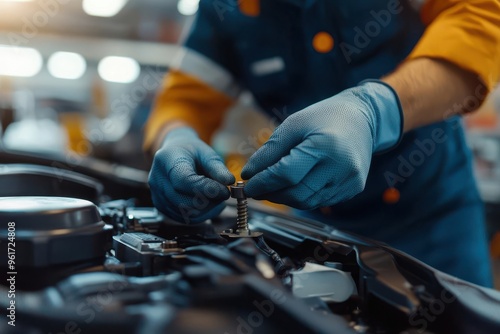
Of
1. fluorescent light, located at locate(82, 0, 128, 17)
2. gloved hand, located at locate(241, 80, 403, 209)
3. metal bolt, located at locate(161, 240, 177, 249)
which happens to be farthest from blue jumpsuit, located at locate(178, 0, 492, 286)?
fluorescent light, located at locate(82, 0, 128, 17)

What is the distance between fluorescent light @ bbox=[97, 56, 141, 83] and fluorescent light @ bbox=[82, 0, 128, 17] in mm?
1714

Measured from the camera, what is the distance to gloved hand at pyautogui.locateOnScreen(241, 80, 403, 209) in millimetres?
676

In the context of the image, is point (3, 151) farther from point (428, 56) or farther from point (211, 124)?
point (428, 56)

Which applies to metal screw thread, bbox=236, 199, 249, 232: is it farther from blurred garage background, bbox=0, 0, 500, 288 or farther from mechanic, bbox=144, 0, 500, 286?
blurred garage background, bbox=0, 0, 500, 288

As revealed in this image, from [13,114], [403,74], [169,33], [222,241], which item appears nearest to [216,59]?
[403,74]

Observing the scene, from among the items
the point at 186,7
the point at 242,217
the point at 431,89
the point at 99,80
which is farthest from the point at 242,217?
the point at 99,80

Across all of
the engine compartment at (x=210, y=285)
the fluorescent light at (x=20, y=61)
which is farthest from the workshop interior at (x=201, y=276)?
the fluorescent light at (x=20, y=61)

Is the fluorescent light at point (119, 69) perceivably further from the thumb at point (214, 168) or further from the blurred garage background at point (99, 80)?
the thumb at point (214, 168)

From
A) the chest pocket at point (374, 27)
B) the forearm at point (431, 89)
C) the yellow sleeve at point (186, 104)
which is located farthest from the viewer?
the yellow sleeve at point (186, 104)

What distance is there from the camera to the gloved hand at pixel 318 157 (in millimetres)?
676

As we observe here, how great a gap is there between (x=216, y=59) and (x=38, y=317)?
0.92 meters

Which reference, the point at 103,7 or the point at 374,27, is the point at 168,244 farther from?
the point at 103,7

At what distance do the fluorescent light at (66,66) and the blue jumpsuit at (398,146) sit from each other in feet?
21.5

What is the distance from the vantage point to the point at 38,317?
16.9 inches
